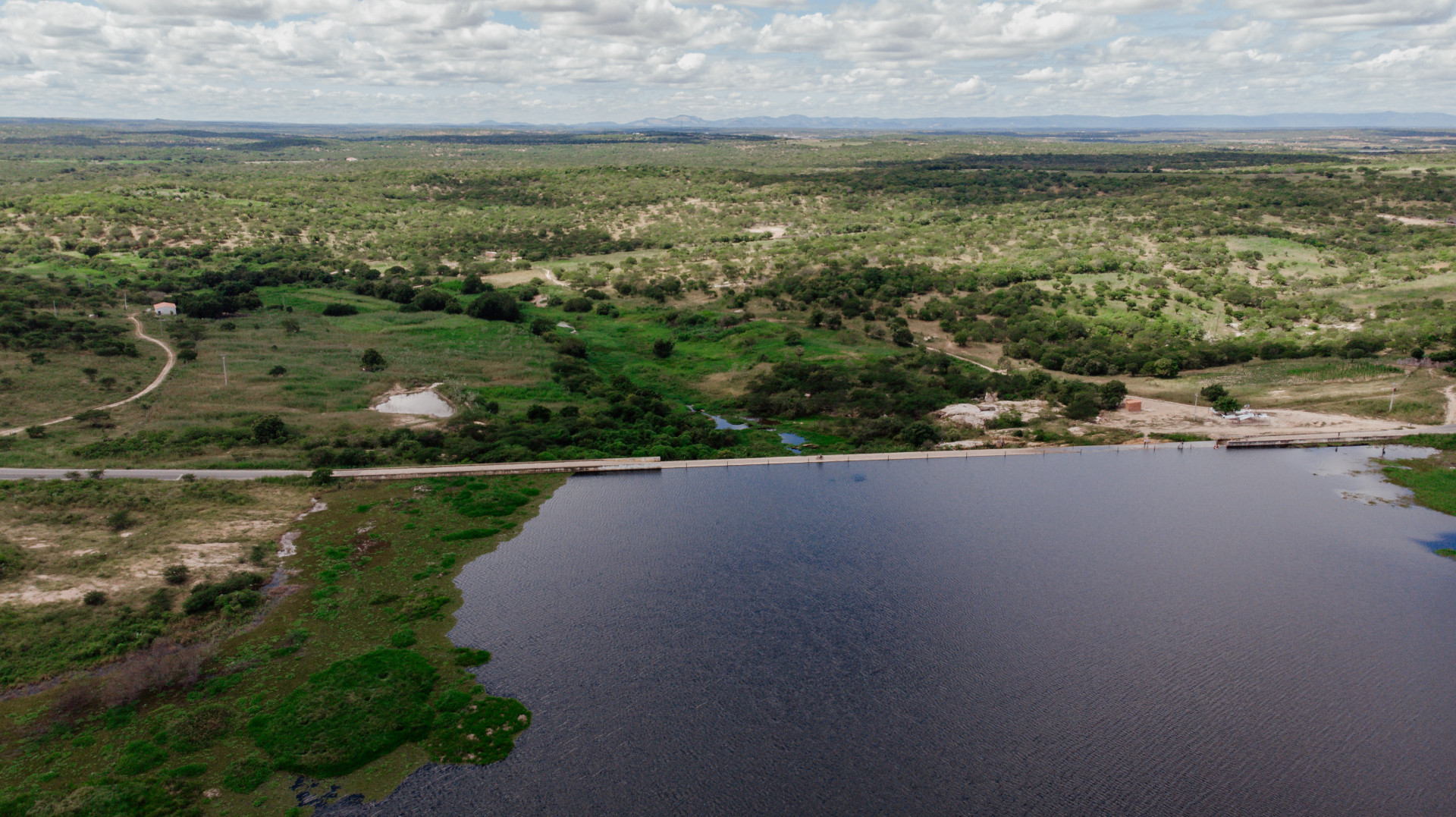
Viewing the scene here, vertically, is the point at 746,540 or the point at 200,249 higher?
the point at 200,249

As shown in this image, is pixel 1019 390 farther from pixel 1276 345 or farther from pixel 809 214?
pixel 809 214

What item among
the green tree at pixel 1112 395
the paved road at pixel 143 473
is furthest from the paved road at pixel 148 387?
the green tree at pixel 1112 395

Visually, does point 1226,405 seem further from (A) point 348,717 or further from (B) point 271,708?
(B) point 271,708

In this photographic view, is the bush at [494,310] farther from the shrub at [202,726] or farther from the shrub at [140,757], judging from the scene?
the shrub at [140,757]

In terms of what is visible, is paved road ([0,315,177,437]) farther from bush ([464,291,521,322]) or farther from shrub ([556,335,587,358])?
shrub ([556,335,587,358])

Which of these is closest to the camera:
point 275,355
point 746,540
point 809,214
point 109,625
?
point 109,625

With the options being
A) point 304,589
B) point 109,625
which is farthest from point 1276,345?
point 109,625
